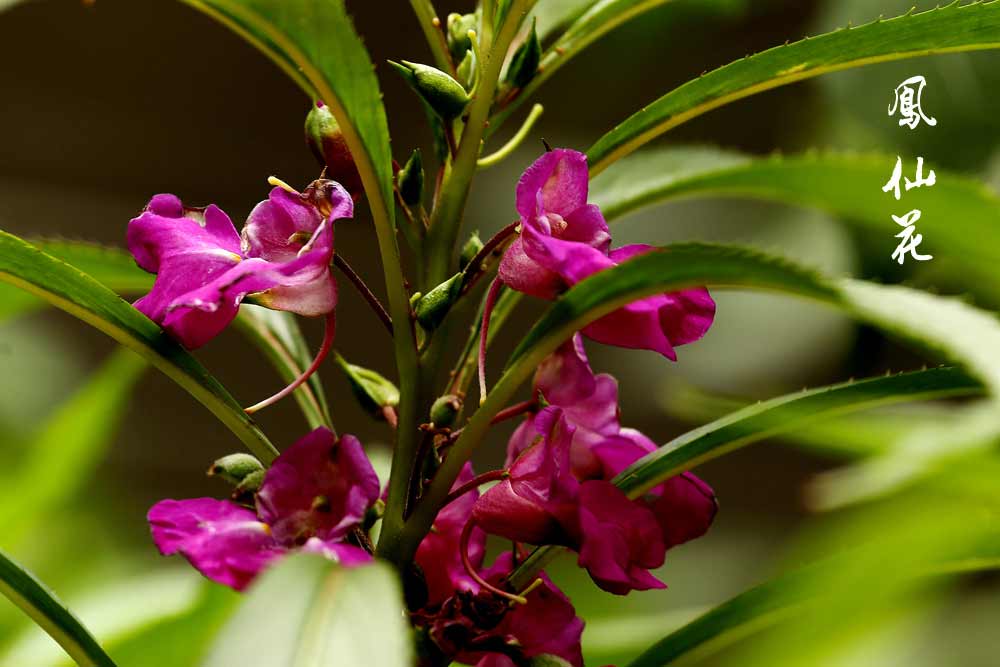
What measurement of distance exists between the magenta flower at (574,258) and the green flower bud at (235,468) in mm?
127

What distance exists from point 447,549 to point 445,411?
0.07m

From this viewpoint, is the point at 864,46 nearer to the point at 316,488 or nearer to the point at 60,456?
the point at 316,488

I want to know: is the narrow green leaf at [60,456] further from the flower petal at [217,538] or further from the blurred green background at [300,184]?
the blurred green background at [300,184]

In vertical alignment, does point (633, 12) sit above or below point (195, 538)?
above

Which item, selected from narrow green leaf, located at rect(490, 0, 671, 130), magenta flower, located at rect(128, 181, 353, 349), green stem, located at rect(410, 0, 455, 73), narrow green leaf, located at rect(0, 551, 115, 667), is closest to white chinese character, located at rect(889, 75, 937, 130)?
narrow green leaf, located at rect(490, 0, 671, 130)

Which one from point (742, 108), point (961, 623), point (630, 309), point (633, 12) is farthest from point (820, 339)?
point (630, 309)

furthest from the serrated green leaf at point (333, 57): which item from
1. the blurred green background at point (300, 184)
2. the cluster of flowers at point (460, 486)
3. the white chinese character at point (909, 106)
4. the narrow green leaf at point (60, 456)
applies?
the blurred green background at point (300, 184)

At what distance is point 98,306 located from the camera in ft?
1.31

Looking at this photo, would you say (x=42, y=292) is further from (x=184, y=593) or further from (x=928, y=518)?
(x=184, y=593)

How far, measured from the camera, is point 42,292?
0.40 metres

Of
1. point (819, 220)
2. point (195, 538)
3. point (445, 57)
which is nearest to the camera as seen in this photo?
point (195, 538)

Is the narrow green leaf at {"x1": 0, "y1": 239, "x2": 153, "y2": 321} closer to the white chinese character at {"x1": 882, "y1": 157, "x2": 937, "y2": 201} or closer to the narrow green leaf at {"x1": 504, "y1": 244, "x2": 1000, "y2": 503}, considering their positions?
the narrow green leaf at {"x1": 504, "y1": 244, "x2": 1000, "y2": 503}

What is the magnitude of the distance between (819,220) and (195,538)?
5.83ft

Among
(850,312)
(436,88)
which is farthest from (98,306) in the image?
(850,312)
